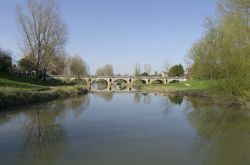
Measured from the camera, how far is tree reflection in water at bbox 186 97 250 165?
10.9 m

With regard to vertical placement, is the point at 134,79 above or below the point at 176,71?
below

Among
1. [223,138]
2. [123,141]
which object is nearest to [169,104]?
[223,138]

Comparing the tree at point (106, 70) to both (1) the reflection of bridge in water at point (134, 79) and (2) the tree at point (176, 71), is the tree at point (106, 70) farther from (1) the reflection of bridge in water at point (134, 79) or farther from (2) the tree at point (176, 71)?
(2) the tree at point (176, 71)

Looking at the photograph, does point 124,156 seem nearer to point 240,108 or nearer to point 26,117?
point 26,117

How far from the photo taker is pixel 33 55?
146 feet

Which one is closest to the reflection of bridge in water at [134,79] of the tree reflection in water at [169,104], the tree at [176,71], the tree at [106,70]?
the tree at [176,71]

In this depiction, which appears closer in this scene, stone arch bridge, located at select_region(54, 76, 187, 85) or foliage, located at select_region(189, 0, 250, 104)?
foliage, located at select_region(189, 0, 250, 104)

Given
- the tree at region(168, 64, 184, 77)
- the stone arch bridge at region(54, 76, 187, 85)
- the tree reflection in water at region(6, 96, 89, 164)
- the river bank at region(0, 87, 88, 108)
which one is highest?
the tree at region(168, 64, 184, 77)

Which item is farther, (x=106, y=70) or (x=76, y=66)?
(x=106, y=70)

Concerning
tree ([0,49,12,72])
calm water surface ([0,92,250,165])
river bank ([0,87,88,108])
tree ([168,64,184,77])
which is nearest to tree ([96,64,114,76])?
tree ([168,64,184,77])

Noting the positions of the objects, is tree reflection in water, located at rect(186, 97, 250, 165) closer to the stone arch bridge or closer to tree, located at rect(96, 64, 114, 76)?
the stone arch bridge

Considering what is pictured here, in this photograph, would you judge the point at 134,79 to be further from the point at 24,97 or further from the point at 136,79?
the point at 24,97

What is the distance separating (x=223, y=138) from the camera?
14.3 metres

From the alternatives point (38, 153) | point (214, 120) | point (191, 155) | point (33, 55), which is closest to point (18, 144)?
point (38, 153)
